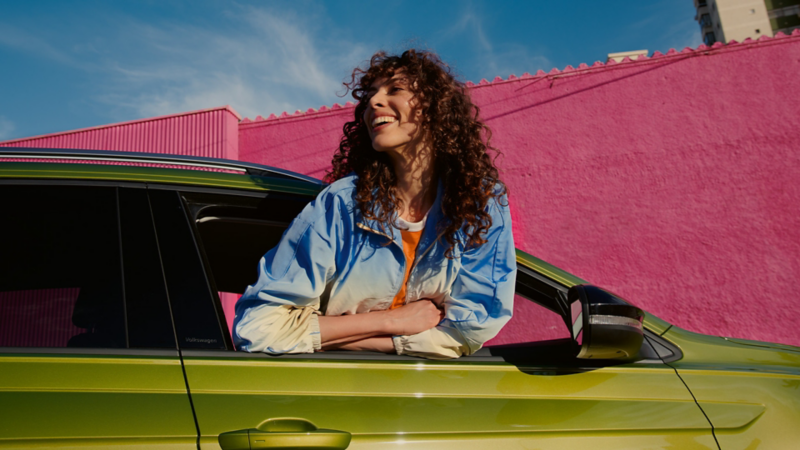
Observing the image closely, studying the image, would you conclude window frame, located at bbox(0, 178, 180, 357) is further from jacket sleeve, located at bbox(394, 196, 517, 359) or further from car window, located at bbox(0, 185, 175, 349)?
jacket sleeve, located at bbox(394, 196, 517, 359)

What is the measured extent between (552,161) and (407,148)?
689 cm

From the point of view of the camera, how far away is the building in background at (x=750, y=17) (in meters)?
41.0

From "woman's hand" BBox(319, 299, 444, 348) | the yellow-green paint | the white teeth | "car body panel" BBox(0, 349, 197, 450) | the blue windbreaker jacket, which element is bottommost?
"car body panel" BBox(0, 349, 197, 450)

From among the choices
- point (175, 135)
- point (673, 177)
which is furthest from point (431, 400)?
point (175, 135)

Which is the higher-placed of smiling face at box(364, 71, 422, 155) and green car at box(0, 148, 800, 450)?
smiling face at box(364, 71, 422, 155)

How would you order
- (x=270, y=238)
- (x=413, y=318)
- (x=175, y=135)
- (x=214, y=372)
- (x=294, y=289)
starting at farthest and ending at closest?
(x=175, y=135), (x=270, y=238), (x=413, y=318), (x=294, y=289), (x=214, y=372)

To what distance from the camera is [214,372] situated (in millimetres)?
1319

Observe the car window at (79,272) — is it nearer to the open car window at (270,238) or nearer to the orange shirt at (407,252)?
the open car window at (270,238)

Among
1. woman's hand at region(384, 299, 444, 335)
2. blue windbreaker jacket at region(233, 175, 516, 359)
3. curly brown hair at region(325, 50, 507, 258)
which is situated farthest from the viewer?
curly brown hair at region(325, 50, 507, 258)

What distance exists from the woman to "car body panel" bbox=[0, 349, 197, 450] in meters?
0.25

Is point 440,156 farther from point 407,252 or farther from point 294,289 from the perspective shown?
point 294,289

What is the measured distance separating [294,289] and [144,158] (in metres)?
0.83

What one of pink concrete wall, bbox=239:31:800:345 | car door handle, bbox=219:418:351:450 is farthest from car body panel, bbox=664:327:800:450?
pink concrete wall, bbox=239:31:800:345

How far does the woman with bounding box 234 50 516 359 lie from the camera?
1561mm
